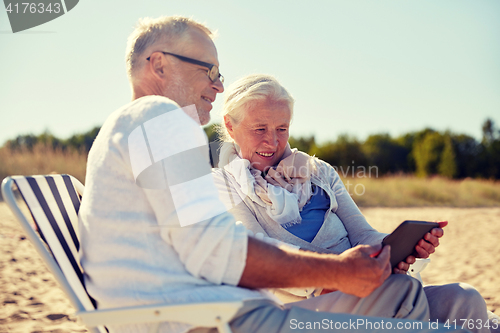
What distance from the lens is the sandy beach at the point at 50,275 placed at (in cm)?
319

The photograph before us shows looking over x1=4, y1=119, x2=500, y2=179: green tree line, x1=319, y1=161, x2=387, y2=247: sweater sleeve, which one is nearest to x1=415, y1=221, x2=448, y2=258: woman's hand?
x1=319, y1=161, x2=387, y2=247: sweater sleeve

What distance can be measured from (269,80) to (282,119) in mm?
309

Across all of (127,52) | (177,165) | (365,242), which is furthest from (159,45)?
(365,242)

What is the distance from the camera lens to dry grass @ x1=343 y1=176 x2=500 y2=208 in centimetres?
1509

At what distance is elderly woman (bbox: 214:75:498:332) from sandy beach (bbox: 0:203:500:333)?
6.19ft

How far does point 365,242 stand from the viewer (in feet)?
7.59

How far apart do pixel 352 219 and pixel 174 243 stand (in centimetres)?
155

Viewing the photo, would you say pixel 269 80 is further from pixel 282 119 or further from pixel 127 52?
pixel 127 52

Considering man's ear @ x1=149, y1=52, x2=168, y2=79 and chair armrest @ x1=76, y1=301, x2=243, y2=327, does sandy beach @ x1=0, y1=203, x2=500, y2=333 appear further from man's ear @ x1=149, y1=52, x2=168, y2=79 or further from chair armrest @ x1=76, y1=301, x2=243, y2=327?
man's ear @ x1=149, y1=52, x2=168, y2=79

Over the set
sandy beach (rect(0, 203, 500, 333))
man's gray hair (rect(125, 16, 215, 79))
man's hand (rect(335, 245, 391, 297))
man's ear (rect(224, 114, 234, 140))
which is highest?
man's gray hair (rect(125, 16, 215, 79))

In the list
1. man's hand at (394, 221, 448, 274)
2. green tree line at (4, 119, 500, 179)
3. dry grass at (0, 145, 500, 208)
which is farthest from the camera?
Result: green tree line at (4, 119, 500, 179)

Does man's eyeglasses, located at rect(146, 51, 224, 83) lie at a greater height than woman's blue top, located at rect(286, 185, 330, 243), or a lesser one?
greater

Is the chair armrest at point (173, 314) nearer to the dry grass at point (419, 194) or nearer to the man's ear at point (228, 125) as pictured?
the man's ear at point (228, 125)

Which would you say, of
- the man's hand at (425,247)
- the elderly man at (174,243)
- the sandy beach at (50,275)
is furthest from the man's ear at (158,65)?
the sandy beach at (50,275)
